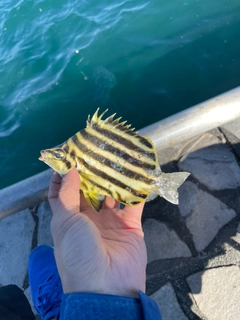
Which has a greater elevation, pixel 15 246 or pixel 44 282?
pixel 44 282

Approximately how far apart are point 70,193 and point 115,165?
498mm

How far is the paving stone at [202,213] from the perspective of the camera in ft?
13.0

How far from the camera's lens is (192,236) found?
3.99 metres

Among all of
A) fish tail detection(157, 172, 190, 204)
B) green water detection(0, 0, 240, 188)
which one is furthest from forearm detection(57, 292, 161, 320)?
green water detection(0, 0, 240, 188)

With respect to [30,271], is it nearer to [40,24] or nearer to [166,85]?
[166,85]

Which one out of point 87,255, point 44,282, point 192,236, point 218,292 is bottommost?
point 44,282

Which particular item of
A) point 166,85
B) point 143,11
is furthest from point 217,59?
point 143,11

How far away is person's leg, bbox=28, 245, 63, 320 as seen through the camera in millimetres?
3670

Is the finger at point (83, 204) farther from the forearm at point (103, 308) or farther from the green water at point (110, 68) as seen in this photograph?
the green water at point (110, 68)

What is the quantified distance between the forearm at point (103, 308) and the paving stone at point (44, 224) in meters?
2.10

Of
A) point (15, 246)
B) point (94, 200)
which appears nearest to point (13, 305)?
point (15, 246)

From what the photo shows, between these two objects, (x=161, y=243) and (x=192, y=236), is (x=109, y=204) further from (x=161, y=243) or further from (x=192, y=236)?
(x=192, y=236)

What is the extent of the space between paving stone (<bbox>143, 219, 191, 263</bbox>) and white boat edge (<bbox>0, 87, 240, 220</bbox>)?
1.12 metres

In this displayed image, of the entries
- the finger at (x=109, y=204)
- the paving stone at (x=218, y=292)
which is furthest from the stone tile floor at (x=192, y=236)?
the finger at (x=109, y=204)
